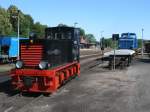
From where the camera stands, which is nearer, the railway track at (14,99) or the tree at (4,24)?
the railway track at (14,99)

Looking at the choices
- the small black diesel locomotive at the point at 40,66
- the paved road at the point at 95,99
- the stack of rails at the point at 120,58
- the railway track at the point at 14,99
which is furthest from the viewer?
the stack of rails at the point at 120,58

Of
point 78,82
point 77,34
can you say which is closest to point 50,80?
point 78,82

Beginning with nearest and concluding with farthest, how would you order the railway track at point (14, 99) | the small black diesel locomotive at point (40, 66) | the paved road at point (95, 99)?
the paved road at point (95, 99) < the railway track at point (14, 99) < the small black diesel locomotive at point (40, 66)

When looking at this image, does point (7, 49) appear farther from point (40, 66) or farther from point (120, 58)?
point (40, 66)

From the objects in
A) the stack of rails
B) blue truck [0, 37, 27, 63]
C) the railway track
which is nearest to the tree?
blue truck [0, 37, 27, 63]

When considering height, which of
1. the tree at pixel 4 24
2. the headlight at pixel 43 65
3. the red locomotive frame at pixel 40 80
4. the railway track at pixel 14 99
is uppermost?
the tree at pixel 4 24

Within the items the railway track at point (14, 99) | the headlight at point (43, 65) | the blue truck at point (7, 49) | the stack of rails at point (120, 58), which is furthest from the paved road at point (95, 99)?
the blue truck at point (7, 49)

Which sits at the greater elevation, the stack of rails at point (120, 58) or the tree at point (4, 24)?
the tree at point (4, 24)

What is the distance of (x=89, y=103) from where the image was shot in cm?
1308

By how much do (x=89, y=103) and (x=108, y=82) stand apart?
6.46m

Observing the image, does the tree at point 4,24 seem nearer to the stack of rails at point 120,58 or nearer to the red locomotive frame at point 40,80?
the stack of rails at point 120,58

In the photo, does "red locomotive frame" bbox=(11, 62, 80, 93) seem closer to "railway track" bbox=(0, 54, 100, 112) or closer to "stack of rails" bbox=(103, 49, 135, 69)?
"railway track" bbox=(0, 54, 100, 112)

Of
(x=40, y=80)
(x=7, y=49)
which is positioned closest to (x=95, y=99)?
(x=40, y=80)

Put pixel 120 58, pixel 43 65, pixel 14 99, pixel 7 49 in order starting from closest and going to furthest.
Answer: pixel 14 99 < pixel 43 65 < pixel 120 58 < pixel 7 49
